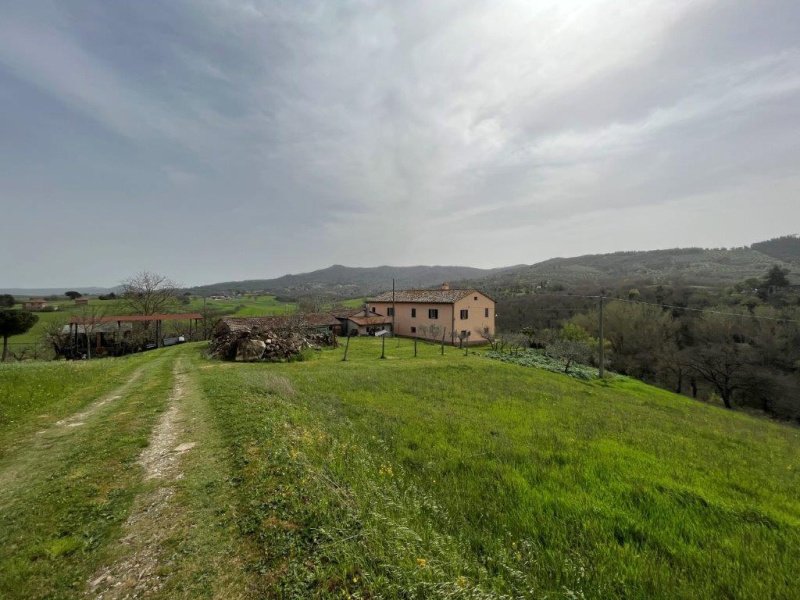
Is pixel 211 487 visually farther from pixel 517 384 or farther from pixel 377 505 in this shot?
pixel 517 384

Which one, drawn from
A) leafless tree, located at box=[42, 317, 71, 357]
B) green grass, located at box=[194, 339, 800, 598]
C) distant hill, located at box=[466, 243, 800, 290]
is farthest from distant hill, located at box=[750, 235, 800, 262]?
leafless tree, located at box=[42, 317, 71, 357]

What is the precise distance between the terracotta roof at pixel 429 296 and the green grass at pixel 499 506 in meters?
32.4

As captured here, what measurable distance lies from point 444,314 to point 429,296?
14.7 feet

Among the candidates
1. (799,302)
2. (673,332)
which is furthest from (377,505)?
(799,302)

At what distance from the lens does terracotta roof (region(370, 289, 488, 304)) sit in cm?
4359

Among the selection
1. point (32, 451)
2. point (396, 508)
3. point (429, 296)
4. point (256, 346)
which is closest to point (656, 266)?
point (429, 296)

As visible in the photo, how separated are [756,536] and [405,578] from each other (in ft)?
18.9

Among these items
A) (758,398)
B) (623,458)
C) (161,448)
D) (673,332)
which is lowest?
(758,398)

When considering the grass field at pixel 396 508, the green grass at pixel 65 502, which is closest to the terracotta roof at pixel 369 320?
the grass field at pixel 396 508

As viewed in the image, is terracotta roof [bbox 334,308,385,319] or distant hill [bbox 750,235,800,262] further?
distant hill [bbox 750,235,800,262]

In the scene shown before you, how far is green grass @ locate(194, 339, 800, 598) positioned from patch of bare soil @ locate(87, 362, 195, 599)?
38.8 inches

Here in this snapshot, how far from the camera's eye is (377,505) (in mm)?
5094

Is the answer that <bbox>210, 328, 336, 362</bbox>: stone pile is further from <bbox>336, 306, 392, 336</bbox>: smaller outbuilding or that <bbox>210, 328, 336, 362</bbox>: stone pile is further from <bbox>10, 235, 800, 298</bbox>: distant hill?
<bbox>10, 235, 800, 298</bbox>: distant hill

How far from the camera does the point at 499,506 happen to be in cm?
560
